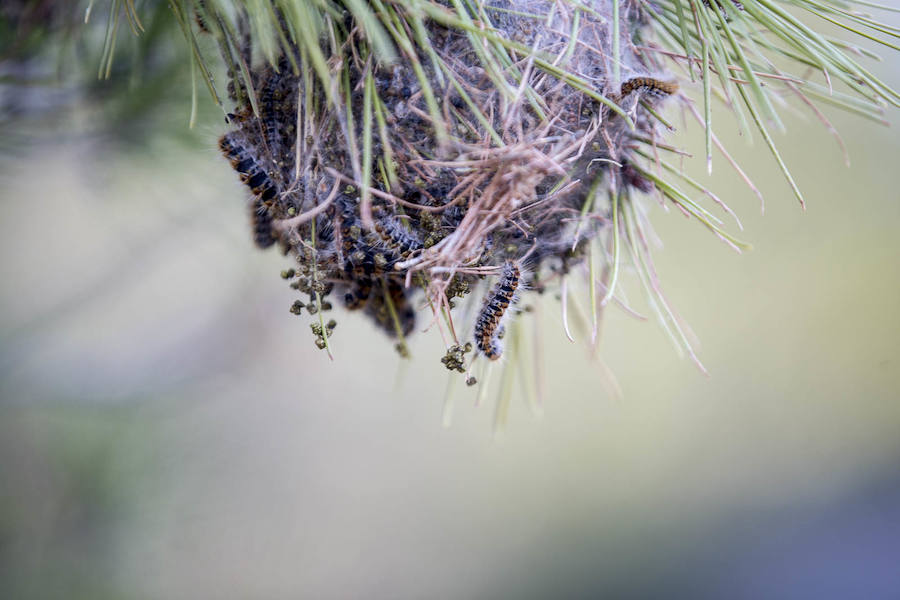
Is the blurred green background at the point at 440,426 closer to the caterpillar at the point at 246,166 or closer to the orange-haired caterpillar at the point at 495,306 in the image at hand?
the caterpillar at the point at 246,166

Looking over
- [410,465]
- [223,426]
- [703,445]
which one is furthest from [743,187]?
[223,426]

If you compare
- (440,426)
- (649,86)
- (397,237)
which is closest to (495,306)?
(397,237)

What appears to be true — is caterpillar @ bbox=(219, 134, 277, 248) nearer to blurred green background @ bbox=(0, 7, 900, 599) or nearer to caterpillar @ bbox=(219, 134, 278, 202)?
caterpillar @ bbox=(219, 134, 278, 202)

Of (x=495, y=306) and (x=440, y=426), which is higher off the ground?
(x=440, y=426)

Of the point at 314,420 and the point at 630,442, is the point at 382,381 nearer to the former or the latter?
the point at 314,420

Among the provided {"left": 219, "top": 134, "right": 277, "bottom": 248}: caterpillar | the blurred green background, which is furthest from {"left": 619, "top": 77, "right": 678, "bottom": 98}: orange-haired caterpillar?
the blurred green background

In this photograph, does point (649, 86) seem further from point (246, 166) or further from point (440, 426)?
point (440, 426)
